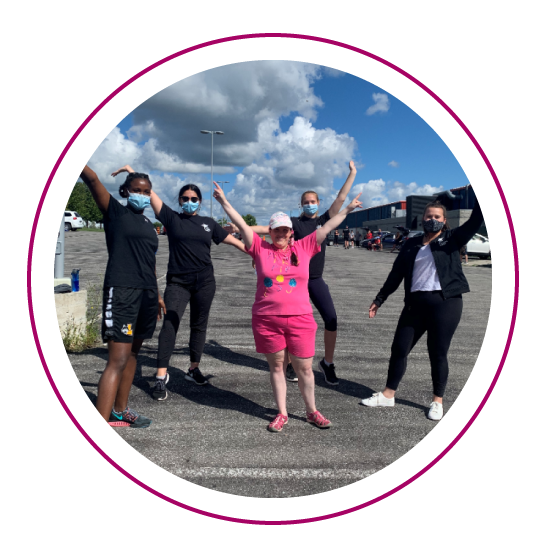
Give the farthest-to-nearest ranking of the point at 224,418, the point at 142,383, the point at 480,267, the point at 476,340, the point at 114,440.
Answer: the point at 480,267
the point at 476,340
the point at 142,383
the point at 224,418
the point at 114,440

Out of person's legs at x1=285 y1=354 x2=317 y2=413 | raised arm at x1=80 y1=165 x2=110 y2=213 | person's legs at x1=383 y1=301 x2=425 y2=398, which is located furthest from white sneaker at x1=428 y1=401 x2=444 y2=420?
raised arm at x1=80 y1=165 x2=110 y2=213

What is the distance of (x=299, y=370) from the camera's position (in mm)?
3791

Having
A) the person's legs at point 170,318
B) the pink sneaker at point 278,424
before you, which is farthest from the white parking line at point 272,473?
the person's legs at point 170,318

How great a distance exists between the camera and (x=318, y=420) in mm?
3910

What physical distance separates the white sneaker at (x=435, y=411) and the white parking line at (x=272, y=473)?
118 centimetres

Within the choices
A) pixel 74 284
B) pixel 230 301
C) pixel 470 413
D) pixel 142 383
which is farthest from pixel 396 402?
pixel 230 301

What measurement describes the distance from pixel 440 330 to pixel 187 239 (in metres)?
2.67

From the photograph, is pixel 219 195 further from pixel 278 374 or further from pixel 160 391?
pixel 160 391

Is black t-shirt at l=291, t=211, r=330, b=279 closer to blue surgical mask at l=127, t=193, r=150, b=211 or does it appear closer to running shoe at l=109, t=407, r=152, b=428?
blue surgical mask at l=127, t=193, r=150, b=211

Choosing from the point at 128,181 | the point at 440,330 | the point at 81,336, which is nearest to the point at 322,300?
the point at 440,330

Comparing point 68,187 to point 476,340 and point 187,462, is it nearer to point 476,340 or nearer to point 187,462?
point 187,462

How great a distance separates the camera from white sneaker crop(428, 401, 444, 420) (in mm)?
4117

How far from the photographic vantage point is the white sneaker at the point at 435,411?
4117 millimetres

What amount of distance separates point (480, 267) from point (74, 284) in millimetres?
21549
